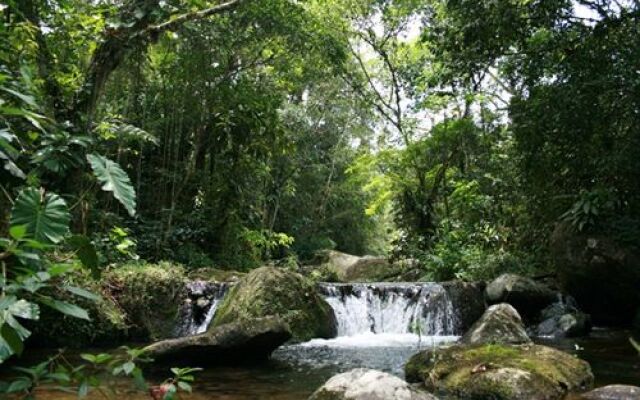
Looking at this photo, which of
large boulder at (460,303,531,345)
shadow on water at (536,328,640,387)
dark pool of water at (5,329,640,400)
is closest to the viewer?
dark pool of water at (5,329,640,400)

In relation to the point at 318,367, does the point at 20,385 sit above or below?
above

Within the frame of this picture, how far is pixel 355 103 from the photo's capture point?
2238 cm

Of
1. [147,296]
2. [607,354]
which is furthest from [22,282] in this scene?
[147,296]

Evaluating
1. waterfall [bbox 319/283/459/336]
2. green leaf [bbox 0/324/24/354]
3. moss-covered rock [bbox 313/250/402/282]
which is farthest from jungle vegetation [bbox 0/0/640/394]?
waterfall [bbox 319/283/459/336]

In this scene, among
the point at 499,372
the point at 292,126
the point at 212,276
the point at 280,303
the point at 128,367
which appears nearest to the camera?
the point at 128,367

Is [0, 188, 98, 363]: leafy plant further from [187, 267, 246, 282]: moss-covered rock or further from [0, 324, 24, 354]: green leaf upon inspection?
[187, 267, 246, 282]: moss-covered rock

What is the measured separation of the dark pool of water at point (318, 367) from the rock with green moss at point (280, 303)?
367mm

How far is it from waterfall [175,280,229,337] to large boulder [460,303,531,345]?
439 cm

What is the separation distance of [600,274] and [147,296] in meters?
8.07

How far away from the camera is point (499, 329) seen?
24.0 ft

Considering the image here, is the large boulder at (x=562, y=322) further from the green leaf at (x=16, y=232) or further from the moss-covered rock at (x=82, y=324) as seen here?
the green leaf at (x=16, y=232)

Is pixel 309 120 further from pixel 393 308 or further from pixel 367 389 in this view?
pixel 367 389

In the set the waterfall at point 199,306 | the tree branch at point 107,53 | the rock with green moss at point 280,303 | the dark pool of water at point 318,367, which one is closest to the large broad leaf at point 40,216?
the dark pool of water at point 318,367

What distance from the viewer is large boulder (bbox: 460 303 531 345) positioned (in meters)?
7.15
